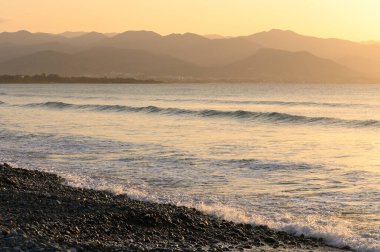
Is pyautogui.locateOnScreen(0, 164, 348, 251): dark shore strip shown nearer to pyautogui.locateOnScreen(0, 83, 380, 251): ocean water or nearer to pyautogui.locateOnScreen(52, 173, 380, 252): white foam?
pyautogui.locateOnScreen(52, 173, 380, 252): white foam

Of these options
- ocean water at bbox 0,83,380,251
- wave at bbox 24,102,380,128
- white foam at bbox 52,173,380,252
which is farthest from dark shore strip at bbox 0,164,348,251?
wave at bbox 24,102,380,128

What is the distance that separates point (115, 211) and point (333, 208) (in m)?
5.25

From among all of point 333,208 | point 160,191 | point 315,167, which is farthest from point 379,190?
point 160,191

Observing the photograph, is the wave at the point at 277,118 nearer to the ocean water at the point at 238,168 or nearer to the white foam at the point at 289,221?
the ocean water at the point at 238,168

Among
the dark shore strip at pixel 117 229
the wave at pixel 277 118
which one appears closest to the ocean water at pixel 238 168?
the dark shore strip at pixel 117 229

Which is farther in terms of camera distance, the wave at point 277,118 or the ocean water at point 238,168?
the wave at point 277,118

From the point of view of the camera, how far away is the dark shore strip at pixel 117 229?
9.37 m

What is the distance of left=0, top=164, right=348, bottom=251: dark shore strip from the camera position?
30.7 ft

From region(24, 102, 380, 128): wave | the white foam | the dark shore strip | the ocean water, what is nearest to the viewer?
the dark shore strip

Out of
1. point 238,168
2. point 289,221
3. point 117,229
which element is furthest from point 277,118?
point 117,229

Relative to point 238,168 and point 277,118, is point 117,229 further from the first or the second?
point 277,118

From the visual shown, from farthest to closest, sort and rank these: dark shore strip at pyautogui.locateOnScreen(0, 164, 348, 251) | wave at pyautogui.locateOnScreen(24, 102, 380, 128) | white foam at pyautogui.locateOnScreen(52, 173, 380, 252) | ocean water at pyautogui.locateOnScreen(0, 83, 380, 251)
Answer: wave at pyautogui.locateOnScreen(24, 102, 380, 128) < ocean water at pyautogui.locateOnScreen(0, 83, 380, 251) < white foam at pyautogui.locateOnScreen(52, 173, 380, 252) < dark shore strip at pyautogui.locateOnScreen(0, 164, 348, 251)

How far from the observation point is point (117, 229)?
35.0 feet

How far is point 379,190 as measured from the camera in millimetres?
15891
